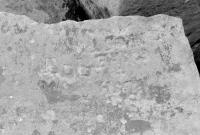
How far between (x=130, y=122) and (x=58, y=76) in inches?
11.5

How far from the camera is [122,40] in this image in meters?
1.24

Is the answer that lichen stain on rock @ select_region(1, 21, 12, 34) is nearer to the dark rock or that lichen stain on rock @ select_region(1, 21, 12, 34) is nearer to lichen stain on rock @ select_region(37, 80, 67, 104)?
lichen stain on rock @ select_region(37, 80, 67, 104)

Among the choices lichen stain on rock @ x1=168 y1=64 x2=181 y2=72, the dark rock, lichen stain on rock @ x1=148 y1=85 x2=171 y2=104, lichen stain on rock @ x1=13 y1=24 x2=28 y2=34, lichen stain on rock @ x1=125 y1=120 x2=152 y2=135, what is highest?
the dark rock

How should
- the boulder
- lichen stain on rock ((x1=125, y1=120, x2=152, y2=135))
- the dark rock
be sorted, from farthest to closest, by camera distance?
the dark rock
the boulder
lichen stain on rock ((x1=125, y1=120, x2=152, y2=135))

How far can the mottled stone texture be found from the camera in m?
1.15

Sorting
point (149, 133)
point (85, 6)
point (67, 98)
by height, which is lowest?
point (149, 133)

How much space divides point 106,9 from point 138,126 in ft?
2.21

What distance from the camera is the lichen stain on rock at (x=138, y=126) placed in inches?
45.1

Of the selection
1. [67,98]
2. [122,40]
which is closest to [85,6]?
[122,40]

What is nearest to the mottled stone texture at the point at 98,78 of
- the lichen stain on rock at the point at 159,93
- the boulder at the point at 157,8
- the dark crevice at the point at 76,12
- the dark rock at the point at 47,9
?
the lichen stain on rock at the point at 159,93

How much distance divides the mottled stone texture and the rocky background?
0.29 m

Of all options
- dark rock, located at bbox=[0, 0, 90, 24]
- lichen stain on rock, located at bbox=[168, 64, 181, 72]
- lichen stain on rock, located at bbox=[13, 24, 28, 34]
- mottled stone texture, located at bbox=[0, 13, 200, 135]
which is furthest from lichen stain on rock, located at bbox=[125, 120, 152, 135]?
dark rock, located at bbox=[0, 0, 90, 24]

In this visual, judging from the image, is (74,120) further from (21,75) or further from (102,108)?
(21,75)

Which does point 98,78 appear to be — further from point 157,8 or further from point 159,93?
point 157,8
